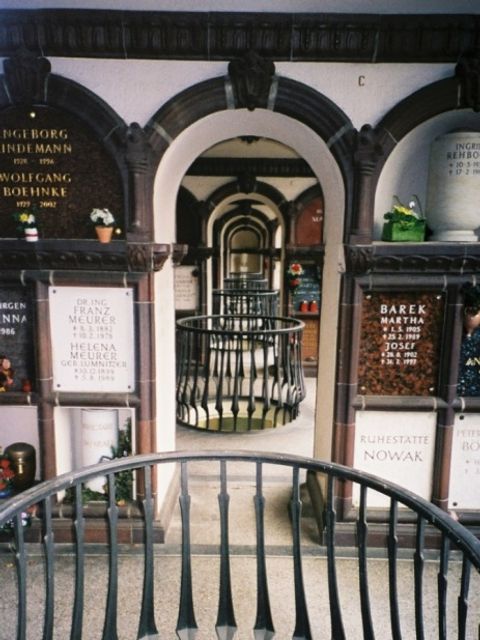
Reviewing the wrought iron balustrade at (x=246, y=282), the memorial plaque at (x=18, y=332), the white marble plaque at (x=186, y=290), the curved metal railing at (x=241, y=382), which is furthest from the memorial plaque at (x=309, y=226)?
the memorial plaque at (x=18, y=332)

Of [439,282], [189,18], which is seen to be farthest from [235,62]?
[439,282]

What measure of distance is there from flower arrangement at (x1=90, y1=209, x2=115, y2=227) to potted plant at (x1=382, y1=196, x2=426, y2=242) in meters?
1.70

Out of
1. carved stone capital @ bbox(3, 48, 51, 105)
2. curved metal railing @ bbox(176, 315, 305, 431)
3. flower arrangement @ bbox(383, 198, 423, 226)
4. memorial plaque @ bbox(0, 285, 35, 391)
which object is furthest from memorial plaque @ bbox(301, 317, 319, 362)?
carved stone capital @ bbox(3, 48, 51, 105)

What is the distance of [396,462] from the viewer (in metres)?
3.30

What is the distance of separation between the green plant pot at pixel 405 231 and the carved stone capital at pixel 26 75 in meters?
2.25

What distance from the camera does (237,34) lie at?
2873 millimetres

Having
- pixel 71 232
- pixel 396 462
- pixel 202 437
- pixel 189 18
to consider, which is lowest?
pixel 202 437

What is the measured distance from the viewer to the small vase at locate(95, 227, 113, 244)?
9.85 feet

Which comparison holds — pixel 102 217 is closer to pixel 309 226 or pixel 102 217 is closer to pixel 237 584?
pixel 237 584

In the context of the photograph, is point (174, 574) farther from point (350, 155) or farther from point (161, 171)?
point (350, 155)

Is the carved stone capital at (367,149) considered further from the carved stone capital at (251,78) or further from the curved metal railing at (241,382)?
the curved metal railing at (241,382)

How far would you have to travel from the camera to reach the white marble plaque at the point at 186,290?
8031 mm

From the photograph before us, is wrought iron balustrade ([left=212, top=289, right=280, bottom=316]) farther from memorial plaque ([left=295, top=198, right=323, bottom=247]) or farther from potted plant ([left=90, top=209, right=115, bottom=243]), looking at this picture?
potted plant ([left=90, top=209, right=115, bottom=243])

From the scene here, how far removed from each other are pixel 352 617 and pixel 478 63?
3.17 meters
